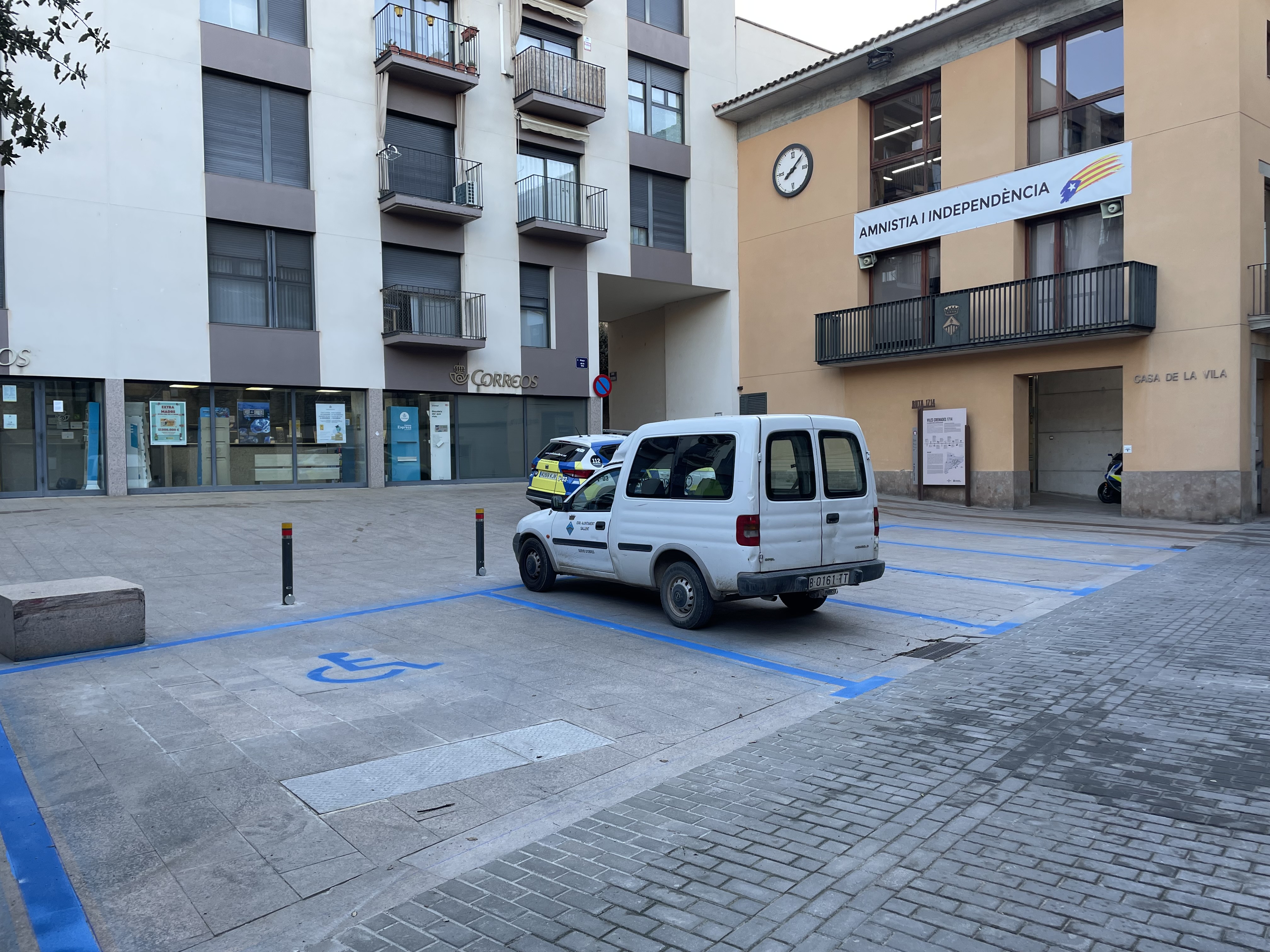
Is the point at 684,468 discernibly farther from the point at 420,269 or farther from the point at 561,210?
the point at 561,210

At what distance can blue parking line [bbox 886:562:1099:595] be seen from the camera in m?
10.5

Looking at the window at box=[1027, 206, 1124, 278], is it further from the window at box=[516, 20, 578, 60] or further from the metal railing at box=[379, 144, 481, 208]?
the metal railing at box=[379, 144, 481, 208]

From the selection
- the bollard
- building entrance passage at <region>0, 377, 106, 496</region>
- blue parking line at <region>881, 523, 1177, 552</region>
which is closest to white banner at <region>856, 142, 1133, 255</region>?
blue parking line at <region>881, 523, 1177, 552</region>

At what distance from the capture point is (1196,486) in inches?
719

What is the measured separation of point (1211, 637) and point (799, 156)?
21.7 metres

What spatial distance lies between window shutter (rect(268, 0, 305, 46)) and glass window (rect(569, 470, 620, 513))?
17282mm

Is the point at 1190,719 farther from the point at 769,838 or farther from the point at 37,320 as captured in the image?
the point at 37,320

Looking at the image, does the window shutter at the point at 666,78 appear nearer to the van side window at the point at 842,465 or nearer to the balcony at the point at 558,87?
the balcony at the point at 558,87

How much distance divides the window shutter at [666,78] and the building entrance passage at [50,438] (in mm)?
18147

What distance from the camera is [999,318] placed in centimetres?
2119

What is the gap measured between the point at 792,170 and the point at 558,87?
7.35m

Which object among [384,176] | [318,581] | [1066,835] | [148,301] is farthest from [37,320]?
[1066,835]

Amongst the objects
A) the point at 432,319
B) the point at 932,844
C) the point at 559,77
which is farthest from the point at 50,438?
the point at 932,844

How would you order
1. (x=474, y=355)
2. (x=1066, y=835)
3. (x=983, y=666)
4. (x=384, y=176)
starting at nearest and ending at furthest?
1. (x=1066, y=835)
2. (x=983, y=666)
3. (x=384, y=176)
4. (x=474, y=355)
